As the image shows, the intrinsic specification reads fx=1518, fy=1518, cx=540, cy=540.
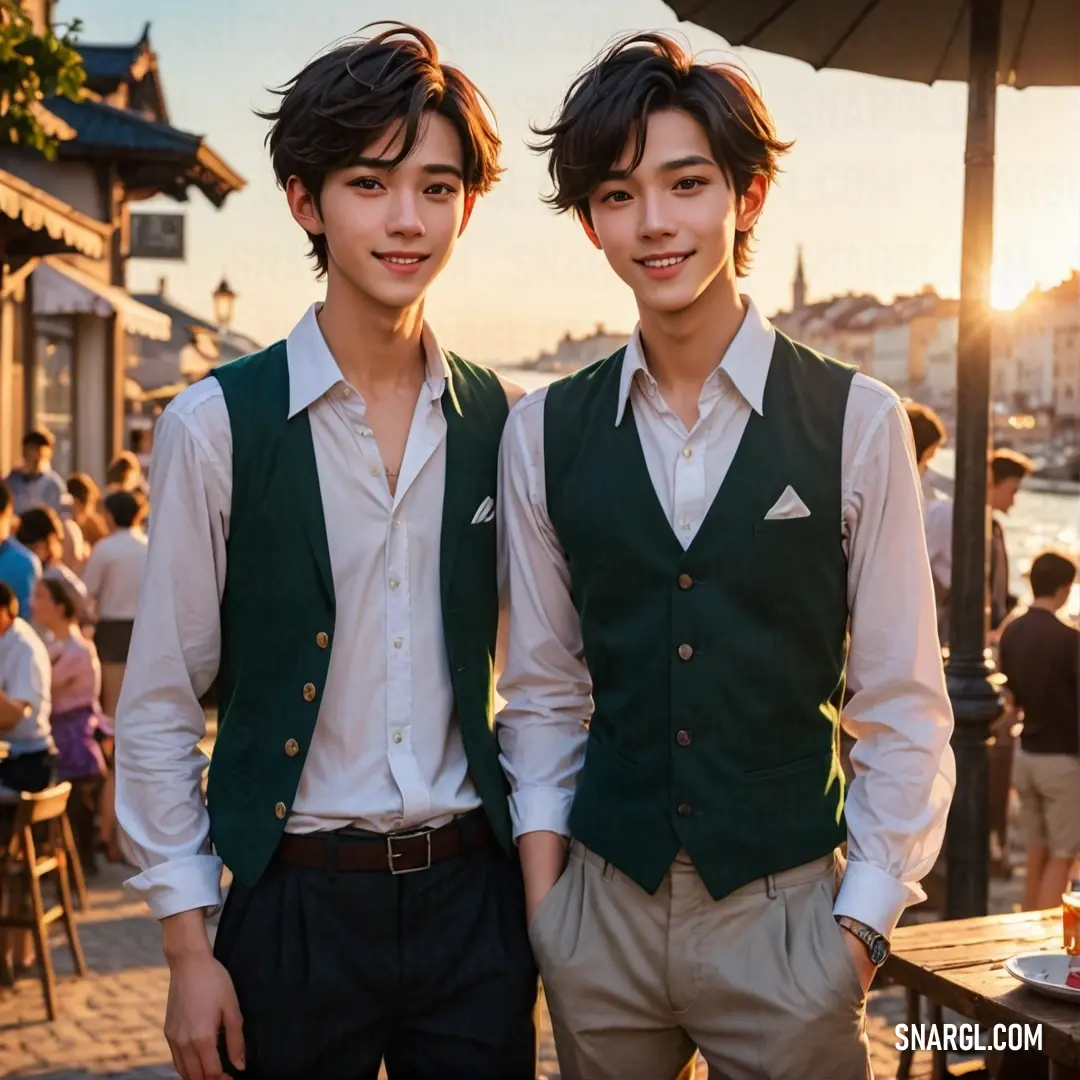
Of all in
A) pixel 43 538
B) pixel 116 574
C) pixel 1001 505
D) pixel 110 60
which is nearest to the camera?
pixel 43 538

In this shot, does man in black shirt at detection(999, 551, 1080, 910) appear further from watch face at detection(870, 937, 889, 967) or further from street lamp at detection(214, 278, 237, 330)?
street lamp at detection(214, 278, 237, 330)

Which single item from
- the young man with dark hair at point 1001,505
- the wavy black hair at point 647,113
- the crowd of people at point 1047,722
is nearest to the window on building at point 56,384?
the young man with dark hair at point 1001,505

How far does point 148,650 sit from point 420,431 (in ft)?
1.61

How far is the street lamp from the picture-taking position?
798 inches

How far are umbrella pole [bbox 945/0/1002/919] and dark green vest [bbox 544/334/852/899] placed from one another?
2.42 metres

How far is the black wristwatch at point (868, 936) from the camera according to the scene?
2008mm

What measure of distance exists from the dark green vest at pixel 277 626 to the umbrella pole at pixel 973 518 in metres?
2.58

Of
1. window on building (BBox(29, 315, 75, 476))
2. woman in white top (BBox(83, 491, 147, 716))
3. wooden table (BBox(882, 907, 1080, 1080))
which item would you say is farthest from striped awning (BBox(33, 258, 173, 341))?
wooden table (BBox(882, 907, 1080, 1080))

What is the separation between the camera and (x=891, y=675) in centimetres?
206

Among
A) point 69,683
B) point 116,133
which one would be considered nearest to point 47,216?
point 69,683

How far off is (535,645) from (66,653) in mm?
4613

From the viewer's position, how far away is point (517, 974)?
2.16 m

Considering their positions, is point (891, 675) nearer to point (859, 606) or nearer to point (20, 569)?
point (859, 606)

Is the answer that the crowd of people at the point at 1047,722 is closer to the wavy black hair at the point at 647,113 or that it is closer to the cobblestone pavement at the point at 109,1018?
the cobblestone pavement at the point at 109,1018
